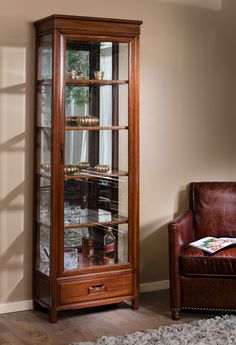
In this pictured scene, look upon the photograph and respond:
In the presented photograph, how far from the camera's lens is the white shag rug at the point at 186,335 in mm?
3742

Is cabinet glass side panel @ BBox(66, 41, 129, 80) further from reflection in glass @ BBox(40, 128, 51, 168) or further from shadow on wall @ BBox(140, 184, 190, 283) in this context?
shadow on wall @ BBox(140, 184, 190, 283)

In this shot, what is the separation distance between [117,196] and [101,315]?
82cm

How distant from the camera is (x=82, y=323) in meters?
4.16

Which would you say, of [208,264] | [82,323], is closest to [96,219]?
[82,323]

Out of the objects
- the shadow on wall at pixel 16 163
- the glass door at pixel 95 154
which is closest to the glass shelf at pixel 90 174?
the glass door at pixel 95 154

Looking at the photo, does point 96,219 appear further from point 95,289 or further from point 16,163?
point 16,163

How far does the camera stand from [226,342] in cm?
374

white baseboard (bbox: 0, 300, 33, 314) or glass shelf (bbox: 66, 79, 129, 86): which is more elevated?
glass shelf (bbox: 66, 79, 129, 86)

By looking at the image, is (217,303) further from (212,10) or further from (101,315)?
(212,10)

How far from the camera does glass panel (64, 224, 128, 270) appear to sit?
14.1 ft

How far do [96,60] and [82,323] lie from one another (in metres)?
1.76

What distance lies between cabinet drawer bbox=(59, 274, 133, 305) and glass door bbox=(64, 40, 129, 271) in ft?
0.37

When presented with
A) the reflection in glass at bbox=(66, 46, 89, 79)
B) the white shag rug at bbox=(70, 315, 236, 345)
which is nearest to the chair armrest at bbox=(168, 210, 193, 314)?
the white shag rug at bbox=(70, 315, 236, 345)

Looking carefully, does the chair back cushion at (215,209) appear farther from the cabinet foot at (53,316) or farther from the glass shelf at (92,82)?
the cabinet foot at (53,316)
